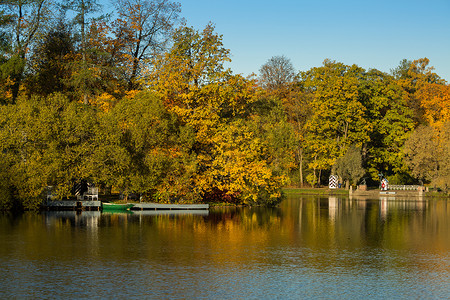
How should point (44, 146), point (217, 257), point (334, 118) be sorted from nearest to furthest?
1. point (217, 257)
2. point (44, 146)
3. point (334, 118)

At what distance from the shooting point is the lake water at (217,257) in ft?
68.8

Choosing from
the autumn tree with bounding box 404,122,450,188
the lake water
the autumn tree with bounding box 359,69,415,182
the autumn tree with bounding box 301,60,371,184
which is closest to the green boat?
the lake water

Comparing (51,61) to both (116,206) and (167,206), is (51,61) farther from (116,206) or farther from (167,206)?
(167,206)

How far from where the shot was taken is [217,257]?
27.2m

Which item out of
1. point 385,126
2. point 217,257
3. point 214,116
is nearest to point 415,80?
point 385,126

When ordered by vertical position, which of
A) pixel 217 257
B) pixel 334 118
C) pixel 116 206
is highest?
pixel 334 118

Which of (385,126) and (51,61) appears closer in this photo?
(51,61)

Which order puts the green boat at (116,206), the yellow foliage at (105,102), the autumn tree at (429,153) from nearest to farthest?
the green boat at (116,206) → the yellow foliage at (105,102) → the autumn tree at (429,153)

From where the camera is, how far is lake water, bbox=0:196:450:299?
21.0m

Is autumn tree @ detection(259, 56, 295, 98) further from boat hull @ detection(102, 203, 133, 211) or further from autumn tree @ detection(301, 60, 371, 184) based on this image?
boat hull @ detection(102, 203, 133, 211)

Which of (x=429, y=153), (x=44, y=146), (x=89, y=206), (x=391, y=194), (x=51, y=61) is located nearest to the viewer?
(x=44, y=146)

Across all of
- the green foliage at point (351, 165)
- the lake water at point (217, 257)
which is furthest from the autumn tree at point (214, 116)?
the green foliage at point (351, 165)

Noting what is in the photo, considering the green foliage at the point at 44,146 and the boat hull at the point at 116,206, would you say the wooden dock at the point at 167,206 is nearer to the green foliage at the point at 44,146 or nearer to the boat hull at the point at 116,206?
the boat hull at the point at 116,206

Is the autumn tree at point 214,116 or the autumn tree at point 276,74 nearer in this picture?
the autumn tree at point 214,116
